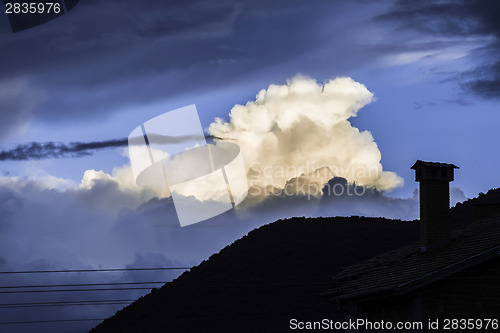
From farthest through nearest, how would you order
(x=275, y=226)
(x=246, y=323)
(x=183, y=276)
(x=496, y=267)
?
(x=275, y=226)
(x=183, y=276)
(x=246, y=323)
(x=496, y=267)

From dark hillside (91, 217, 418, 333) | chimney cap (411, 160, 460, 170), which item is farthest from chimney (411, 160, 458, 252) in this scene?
dark hillside (91, 217, 418, 333)

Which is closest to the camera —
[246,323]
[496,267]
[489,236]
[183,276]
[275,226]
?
[496,267]

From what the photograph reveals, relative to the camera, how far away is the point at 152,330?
63.4m

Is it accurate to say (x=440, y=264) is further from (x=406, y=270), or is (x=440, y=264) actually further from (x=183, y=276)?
(x=183, y=276)

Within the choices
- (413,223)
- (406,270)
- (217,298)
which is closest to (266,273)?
(217,298)

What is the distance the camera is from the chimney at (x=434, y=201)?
2162cm

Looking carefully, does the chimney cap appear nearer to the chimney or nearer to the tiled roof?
the chimney

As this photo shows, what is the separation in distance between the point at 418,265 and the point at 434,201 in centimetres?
243

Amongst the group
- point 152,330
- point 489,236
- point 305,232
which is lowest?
point 152,330

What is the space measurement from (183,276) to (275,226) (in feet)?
46.3

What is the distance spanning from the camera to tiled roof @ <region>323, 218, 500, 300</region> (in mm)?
18156

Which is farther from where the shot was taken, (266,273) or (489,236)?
(266,273)

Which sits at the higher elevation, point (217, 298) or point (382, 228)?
point (382, 228)

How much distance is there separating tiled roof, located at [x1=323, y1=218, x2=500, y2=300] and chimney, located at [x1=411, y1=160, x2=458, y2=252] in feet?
1.28
